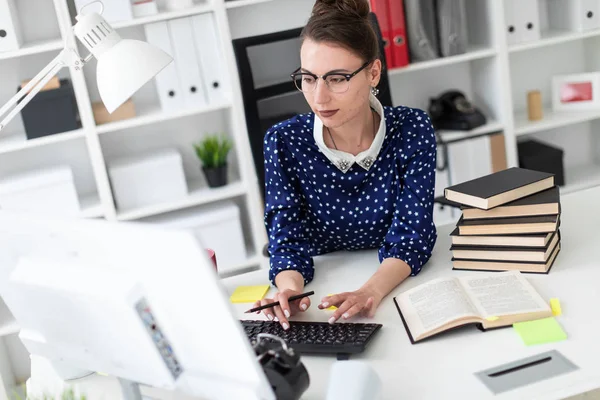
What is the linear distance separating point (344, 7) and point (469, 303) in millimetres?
745

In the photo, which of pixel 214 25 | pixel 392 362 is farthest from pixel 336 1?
pixel 214 25

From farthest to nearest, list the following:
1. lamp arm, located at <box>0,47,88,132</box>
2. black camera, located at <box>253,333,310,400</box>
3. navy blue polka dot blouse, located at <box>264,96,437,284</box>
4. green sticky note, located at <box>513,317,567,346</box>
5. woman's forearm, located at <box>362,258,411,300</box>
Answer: navy blue polka dot blouse, located at <box>264,96,437,284</box>, woman's forearm, located at <box>362,258,411,300</box>, lamp arm, located at <box>0,47,88,132</box>, green sticky note, located at <box>513,317,567,346</box>, black camera, located at <box>253,333,310,400</box>

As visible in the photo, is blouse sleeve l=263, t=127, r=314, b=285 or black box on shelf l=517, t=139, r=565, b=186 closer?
blouse sleeve l=263, t=127, r=314, b=285

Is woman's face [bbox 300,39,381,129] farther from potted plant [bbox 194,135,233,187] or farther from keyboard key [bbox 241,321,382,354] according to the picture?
potted plant [bbox 194,135,233,187]

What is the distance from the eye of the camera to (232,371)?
95 centimetres

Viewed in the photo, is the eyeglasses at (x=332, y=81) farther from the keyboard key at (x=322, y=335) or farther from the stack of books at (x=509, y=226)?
the keyboard key at (x=322, y=335)

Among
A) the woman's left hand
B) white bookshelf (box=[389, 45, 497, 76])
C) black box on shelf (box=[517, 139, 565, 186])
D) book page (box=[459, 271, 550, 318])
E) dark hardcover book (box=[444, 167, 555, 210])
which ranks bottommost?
black box on shelf (box=[517, 139, 565, 186])

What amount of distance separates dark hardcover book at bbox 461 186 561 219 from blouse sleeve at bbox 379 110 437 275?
141 mm

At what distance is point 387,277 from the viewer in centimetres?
158

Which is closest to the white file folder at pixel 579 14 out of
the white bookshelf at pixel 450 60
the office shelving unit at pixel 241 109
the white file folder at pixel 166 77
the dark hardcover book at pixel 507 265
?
the office shelving unit at pixel 241 109

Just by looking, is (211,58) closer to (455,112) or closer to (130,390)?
(455,112)

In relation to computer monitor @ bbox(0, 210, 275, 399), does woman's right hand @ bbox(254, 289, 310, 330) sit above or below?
below

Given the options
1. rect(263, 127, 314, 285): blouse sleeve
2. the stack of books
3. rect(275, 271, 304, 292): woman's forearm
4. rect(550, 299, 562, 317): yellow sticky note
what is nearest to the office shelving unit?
rect(263, 127, 314, 285): blouse sleeve

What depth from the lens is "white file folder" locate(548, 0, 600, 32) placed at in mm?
3297
